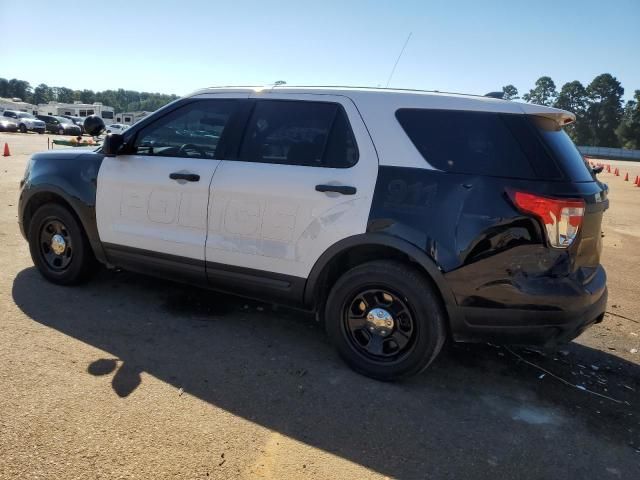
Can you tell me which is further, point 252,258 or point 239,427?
point 252,258

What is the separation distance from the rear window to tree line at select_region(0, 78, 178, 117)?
139 metres

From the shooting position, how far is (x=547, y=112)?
125 inches

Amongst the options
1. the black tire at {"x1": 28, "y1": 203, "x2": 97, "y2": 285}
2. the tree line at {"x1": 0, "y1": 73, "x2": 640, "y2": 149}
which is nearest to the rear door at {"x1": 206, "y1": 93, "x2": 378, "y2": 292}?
the black tire at {"x1": 28, "y1": 203, "x2": 97, "y2": 285}

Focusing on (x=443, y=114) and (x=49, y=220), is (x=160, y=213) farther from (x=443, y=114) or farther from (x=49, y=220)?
(x=443, y=114)

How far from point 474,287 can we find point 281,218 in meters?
1.38

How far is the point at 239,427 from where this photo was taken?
2836 millimetres

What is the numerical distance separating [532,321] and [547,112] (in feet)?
4.29

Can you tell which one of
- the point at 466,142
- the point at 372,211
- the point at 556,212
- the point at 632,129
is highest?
the point at 632,129

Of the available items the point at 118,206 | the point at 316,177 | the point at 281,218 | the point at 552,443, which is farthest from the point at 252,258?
the point at 552,443

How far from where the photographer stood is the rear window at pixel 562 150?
3.04m

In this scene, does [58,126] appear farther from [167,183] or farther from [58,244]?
[167,183]

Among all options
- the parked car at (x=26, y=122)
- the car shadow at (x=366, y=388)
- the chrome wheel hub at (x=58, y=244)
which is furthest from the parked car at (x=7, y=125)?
the car shadow at (x=366, y=388)

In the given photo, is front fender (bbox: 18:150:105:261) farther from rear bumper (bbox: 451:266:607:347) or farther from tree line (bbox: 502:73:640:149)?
tree line (bbox: 502:73:640:149)

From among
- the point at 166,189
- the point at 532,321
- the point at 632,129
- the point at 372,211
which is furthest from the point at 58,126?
the point at 632,129
